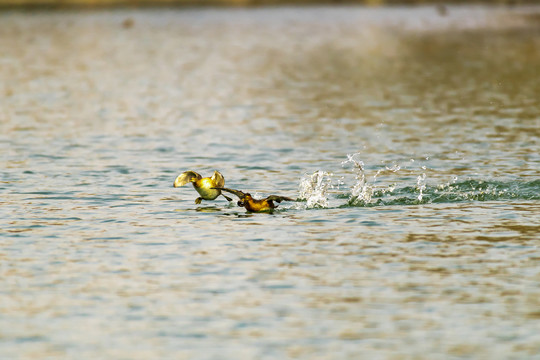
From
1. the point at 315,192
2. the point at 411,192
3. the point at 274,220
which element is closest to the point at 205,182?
the point at 274,220

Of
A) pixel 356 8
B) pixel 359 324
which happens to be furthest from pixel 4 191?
pixel 356 8

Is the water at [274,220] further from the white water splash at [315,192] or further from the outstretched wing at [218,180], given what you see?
the outstretched wing at [218,180]

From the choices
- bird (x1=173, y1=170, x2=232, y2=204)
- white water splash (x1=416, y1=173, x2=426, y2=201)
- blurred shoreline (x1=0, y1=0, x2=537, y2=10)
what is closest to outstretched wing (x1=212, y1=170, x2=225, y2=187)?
bird (x1=173, y1=170, x2=232, y2=204)

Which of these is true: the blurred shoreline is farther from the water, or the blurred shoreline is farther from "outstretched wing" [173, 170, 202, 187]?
"outstretched wing" [173, 170, 202, 187]

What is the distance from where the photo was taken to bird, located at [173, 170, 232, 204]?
782 inches

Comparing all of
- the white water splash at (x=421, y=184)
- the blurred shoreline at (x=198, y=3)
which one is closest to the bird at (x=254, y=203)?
the white water splash at (x=421, y=184)

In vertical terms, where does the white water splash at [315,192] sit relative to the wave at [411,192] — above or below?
above

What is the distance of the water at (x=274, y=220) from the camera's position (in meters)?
13.0

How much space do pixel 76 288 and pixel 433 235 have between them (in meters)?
5.81

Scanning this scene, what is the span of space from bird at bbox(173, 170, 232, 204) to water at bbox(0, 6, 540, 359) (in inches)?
11.1

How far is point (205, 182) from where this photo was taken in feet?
66.6

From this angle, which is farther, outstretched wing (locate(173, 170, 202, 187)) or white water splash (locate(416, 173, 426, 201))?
white water splash (locate(416, 173, 426, 201))

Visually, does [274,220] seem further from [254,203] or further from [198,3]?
[198,3]

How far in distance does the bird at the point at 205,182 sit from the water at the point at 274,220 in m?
0.28
